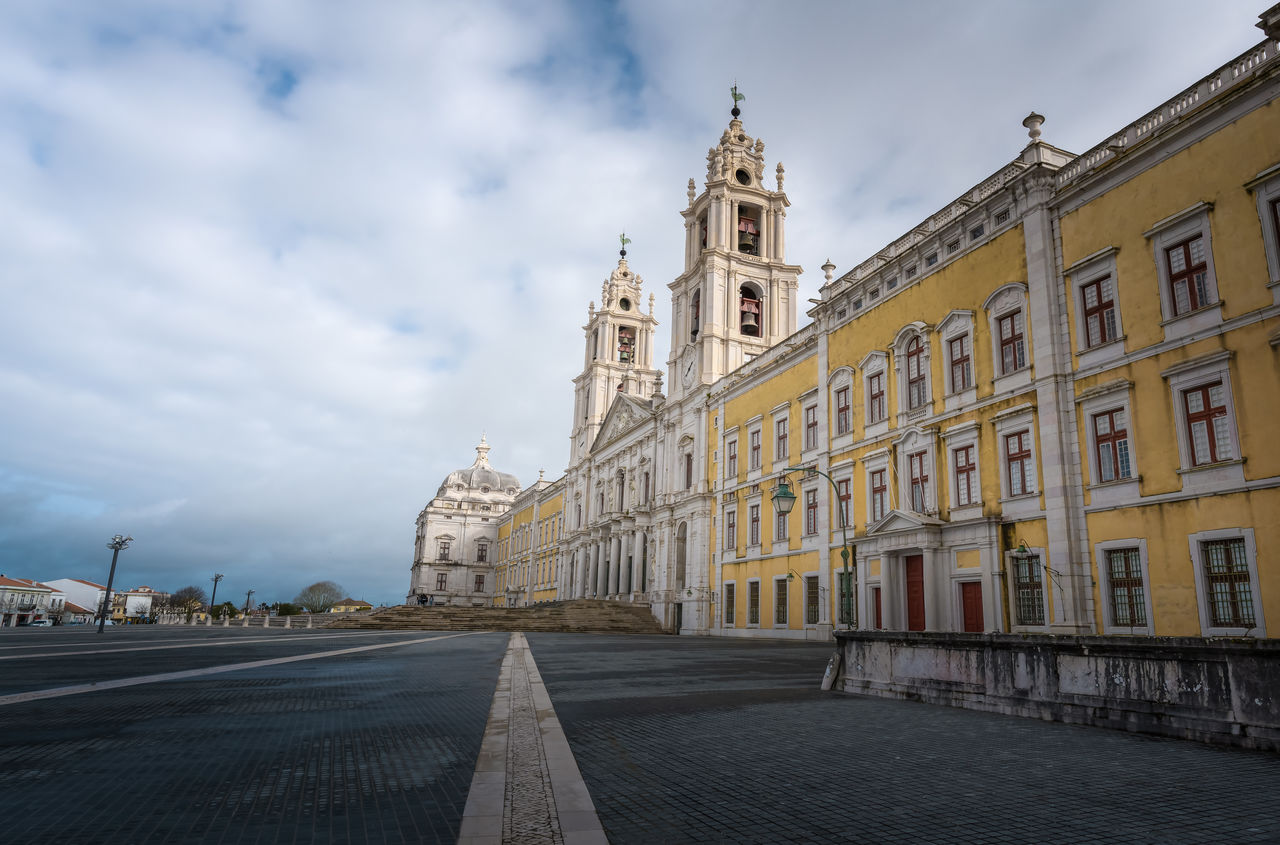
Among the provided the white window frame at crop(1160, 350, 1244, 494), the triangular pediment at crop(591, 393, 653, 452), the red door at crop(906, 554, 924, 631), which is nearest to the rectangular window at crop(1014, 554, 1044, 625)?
the red door at crop(906, 554, 924, 631)

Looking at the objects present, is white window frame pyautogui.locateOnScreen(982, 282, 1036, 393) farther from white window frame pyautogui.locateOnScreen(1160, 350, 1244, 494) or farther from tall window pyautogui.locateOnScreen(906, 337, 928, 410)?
white window frame pyautogui.locateOnScreen(1160, 350, 1244, 494)

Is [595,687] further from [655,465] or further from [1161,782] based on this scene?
[655,465]

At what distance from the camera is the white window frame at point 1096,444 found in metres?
→ 16.7

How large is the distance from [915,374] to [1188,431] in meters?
9.00

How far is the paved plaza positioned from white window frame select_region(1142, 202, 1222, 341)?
1206cm

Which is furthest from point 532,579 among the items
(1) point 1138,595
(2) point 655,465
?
(1) point 1138,595

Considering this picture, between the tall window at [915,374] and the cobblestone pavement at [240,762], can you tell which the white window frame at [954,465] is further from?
the cobblestone pavement at [240,762]

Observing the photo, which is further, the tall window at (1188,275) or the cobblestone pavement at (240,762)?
the tall window at (1188,275)

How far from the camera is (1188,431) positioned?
15664 mm

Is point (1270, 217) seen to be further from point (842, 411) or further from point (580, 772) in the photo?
point (580, 772)

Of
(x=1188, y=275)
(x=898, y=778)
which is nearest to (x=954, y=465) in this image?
(x=1188, y=275)

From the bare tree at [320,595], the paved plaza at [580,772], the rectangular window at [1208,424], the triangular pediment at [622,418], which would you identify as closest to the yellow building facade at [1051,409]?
the rectangular window at [1208,424]

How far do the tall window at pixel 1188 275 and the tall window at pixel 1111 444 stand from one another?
2.60 meters

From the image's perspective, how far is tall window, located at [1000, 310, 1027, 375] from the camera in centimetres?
2011
